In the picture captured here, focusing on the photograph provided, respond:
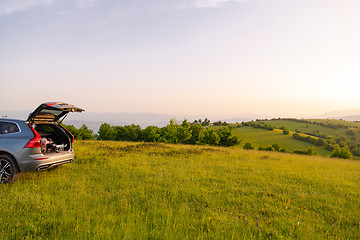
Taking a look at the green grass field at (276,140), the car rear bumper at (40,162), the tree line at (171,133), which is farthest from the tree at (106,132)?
the car rear bumper at (40,162)

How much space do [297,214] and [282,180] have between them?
12.8ft

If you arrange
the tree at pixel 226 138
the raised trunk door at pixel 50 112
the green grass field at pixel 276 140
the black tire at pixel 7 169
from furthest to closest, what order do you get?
the green grass field at pixel 276 140 < the tree at pixel 226 138 < the raised trunk door at pixel 50 112 < the black tire at pixel 7 169

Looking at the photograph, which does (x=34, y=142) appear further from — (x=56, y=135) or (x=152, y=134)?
(x=152, y=134)

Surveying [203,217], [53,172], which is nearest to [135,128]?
[53,172]

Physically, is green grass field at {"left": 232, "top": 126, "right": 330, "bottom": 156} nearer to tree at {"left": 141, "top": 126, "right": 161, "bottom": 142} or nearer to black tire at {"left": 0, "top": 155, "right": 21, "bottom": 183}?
tree at {"left": 141, "top": 126, "right": 161, "bottom": 142}

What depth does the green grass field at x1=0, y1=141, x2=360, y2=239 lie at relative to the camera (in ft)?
12.9

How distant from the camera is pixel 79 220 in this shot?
13.8 feet

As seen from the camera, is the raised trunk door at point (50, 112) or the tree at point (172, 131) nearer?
the raised trunk door at point (50, 112)

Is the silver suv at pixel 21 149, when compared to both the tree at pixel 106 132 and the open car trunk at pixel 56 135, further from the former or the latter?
the tree at pixel 106 132

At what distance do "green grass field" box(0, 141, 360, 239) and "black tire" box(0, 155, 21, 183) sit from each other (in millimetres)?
326

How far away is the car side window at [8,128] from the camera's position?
21.2 feet

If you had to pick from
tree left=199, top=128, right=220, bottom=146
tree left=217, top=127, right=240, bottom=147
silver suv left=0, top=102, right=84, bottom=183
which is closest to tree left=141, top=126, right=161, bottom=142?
tree left=199, top=128, right=220, bottom=146

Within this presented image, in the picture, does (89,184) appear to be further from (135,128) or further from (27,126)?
(135,128)

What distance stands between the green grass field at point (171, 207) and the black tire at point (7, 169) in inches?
12.8
